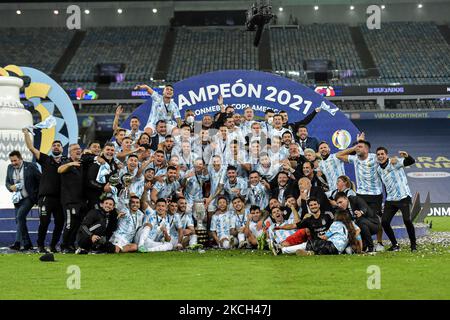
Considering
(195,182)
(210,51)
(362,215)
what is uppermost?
(210,51)

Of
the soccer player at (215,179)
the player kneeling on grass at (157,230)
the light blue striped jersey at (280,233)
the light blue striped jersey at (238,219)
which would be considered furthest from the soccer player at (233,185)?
the light blue striped jersey at (280,233)

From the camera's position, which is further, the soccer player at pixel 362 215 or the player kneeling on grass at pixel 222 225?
the player kneeling on grass at pixel 222 225

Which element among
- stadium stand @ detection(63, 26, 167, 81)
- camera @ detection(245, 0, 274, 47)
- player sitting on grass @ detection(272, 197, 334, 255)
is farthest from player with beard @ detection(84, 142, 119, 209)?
stadium stand @ detection(63, 26, 167, 81)

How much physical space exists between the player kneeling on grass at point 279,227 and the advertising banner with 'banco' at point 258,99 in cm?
380

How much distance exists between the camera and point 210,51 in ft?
120

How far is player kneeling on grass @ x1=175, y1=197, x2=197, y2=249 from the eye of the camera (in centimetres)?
1204

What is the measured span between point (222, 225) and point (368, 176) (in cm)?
265

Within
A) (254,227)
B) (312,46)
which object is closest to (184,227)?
(254,227)

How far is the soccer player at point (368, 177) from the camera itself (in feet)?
37.6

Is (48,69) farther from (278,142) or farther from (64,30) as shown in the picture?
(278,142)

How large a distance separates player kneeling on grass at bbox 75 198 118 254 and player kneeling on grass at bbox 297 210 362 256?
10.4ft

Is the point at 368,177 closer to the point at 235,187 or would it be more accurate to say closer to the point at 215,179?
the point at 235,187

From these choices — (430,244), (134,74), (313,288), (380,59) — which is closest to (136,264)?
(313,288)

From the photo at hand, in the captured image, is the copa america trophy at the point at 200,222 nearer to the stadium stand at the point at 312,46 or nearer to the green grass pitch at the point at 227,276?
the green grass pitch at the point at 227,276
